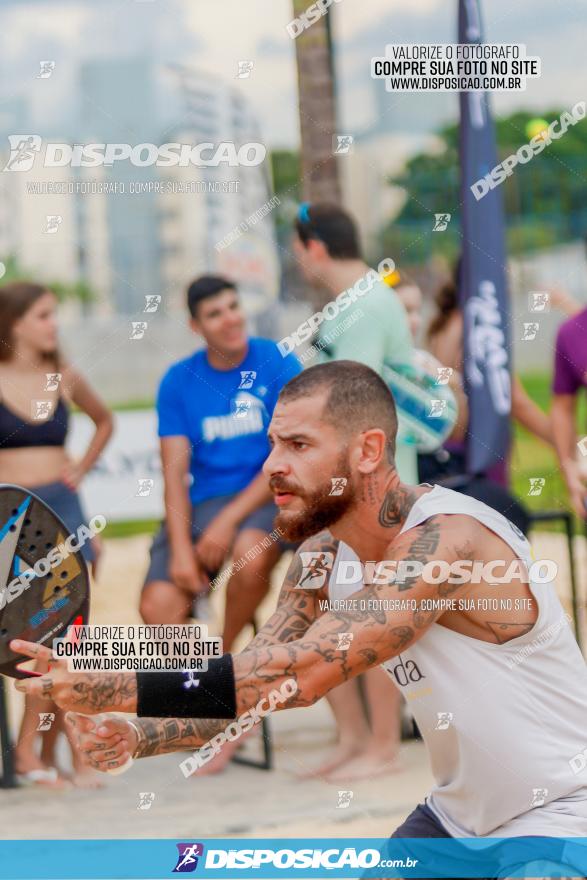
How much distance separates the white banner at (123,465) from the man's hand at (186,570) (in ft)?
2.75

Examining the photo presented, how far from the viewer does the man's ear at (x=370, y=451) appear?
2.34 m

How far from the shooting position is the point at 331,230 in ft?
11.7

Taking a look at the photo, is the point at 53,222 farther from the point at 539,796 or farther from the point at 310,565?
the point at 539,796

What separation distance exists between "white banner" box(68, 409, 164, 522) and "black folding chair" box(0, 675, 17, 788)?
2.97 feet

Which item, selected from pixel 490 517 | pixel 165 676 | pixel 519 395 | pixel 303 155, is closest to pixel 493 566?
pixel 490 517

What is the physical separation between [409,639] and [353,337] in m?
1.34

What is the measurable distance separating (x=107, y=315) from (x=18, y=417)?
1.86 m

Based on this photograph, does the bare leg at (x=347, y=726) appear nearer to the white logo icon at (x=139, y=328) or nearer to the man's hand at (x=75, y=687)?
A: the white logo icon at (x=139, y=328)

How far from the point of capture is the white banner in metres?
4.68

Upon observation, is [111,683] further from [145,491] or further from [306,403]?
[145,491]

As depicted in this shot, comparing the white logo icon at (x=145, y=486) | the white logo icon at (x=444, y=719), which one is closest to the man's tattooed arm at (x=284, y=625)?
the white logo icon at (x=444, y=719)

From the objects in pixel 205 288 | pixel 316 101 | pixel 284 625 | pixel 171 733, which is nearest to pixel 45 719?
pixel 205 288

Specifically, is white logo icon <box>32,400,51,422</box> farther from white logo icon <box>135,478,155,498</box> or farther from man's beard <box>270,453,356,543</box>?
man's beard <box>270,453,356,543</box>

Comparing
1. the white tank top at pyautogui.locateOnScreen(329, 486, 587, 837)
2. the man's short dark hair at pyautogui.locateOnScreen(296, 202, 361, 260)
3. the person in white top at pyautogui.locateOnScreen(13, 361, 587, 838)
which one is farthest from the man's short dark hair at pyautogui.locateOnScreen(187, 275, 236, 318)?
the white tank top at pyautogui.locateOnScreen(329, 486, 587, 837)
